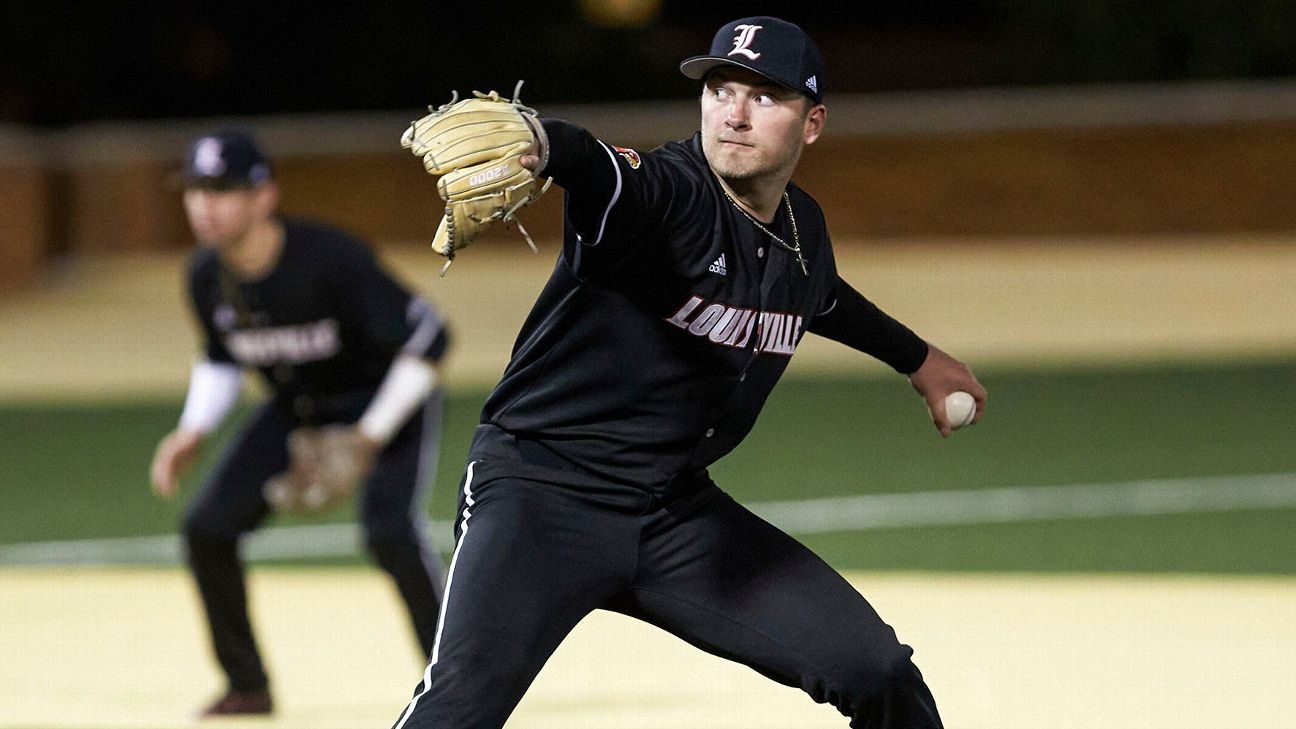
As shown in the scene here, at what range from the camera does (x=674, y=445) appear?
15.2 feet

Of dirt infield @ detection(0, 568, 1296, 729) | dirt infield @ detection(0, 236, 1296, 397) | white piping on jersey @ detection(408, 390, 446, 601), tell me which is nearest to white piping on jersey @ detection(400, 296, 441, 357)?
white piping on jersey @ detection(408, 390, 446, 601)

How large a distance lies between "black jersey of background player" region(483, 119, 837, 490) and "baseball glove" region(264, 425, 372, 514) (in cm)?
181

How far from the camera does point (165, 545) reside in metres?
10.3

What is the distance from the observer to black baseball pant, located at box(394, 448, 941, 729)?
14.1 feet

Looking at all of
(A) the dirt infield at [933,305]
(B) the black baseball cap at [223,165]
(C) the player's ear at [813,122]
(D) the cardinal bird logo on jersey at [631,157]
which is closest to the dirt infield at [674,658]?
(B) the black baseball cap at [223,165]

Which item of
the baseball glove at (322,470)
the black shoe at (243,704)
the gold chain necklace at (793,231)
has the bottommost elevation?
the black shoe at (243,704)

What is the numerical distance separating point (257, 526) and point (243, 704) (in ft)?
2.08

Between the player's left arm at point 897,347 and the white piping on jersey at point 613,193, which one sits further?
the player's left arm at point 897,347

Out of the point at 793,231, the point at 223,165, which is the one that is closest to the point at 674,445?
the point at 793,231

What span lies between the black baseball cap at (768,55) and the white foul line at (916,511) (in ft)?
19.2

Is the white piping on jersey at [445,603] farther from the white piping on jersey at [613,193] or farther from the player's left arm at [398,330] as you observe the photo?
the player's left arm at [398,330]

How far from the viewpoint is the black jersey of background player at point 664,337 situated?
14.1 feet

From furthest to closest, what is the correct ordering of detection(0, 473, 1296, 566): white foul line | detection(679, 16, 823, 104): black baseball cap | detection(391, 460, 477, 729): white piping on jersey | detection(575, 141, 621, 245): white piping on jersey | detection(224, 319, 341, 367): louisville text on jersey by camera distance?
detection(0, 473, 1296, 566): white foul line
detection(224, 319, 341, 367): louisville text on jersey
detection(679, 16, 823, 104): black baseball cap
detection(391, 460, 477, 729): white piping on jersey
detection(575, 141, 621, 245): white piping on jersey

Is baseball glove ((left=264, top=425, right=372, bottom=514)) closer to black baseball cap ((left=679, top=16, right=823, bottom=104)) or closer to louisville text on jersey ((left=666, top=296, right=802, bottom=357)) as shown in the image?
louisville text on jersey ((left=666, top=296, right=802, bottom=357))
